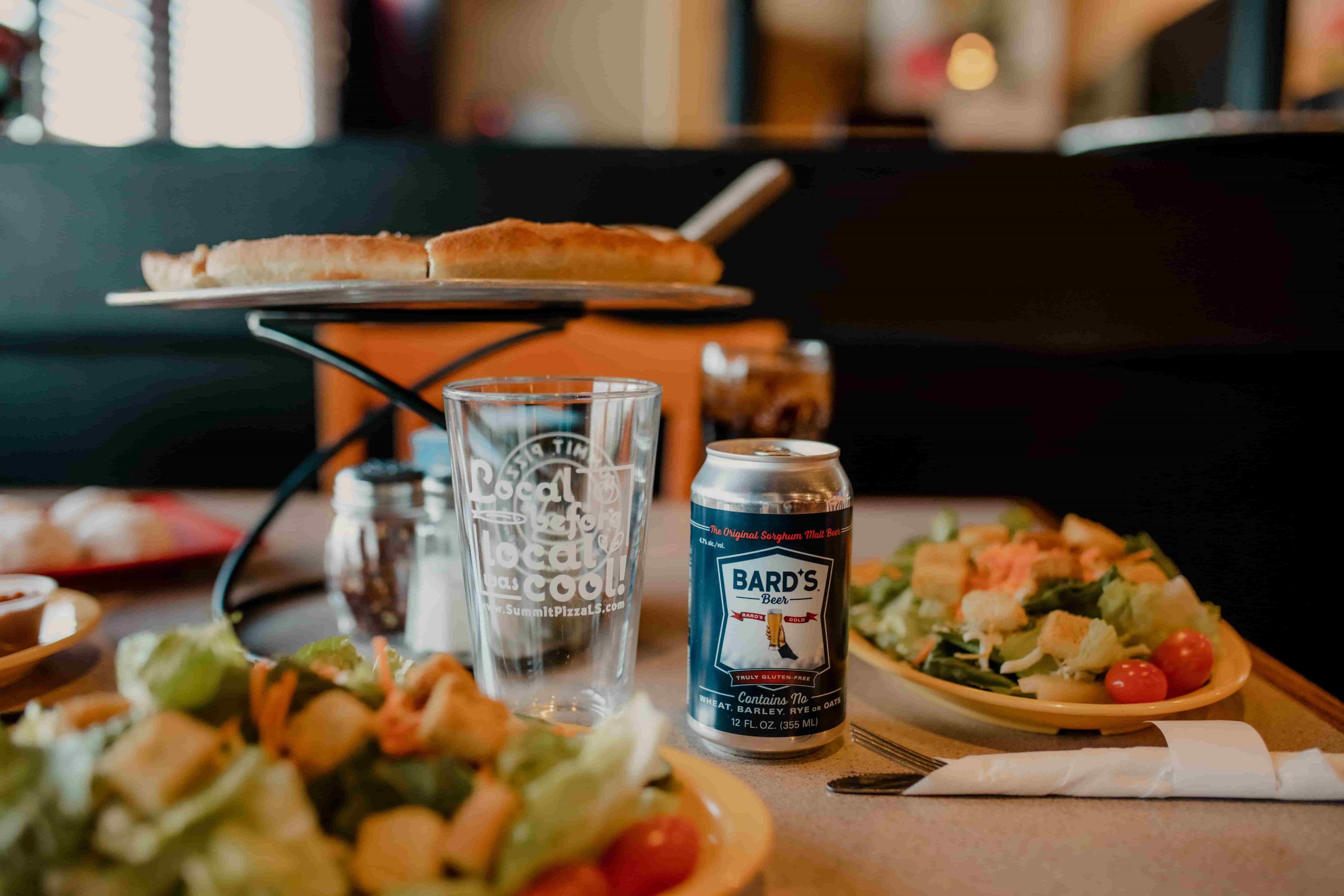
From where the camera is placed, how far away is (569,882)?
0.37 metres

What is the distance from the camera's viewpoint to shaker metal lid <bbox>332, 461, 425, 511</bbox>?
2.59 feet

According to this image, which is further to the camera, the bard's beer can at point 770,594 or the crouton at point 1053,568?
the crouton at point 1053,568

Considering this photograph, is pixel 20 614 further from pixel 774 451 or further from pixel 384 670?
pixel 774 451

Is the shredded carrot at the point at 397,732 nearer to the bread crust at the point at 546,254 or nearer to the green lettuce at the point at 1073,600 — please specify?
the bread crust at the point at 546,254

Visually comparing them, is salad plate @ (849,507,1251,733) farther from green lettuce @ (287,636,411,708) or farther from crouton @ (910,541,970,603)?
green lettuce @ (287,636,411,708)

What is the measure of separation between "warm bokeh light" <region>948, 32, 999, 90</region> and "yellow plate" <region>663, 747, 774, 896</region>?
14.5ft

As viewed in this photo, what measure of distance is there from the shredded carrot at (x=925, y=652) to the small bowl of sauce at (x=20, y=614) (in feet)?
2.15

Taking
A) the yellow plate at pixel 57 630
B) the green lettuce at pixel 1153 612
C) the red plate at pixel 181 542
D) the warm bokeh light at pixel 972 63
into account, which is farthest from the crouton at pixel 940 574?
the warm bokeh light at pixel 972 63

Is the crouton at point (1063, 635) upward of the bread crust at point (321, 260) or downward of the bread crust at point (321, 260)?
downward

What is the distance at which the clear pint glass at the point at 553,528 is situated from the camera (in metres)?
0.57

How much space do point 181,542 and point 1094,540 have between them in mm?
950

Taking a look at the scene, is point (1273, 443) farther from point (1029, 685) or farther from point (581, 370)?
point (1029, 685)

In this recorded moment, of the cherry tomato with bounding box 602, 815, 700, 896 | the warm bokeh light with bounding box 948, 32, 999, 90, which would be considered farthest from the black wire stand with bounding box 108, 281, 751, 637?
the warm bokeh light with bounding box 948, 32, 999, 90

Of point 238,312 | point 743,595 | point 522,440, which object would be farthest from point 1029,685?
point 238,312
